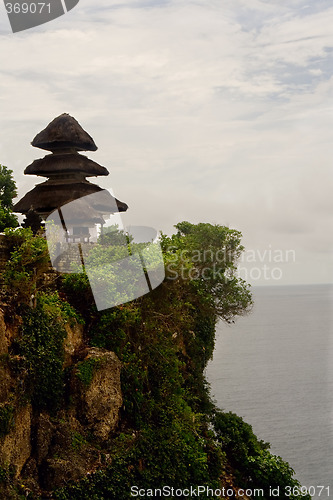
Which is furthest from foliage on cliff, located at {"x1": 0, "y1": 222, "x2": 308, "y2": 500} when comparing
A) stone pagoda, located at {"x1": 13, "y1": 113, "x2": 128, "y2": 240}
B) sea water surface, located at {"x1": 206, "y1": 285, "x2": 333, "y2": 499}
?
sea water surface, located at {"x1": 206, "y1": 285, "x2": 333, "y2": 499}

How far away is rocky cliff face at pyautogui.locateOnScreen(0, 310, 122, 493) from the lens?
62.2ft

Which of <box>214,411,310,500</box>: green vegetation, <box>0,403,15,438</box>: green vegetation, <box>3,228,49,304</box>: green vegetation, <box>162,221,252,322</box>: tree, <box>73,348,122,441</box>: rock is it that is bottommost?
<box>214,411,310,500</box>: green vegetation

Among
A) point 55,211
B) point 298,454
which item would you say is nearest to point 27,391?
point 55,211

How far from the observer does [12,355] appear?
1972 cm

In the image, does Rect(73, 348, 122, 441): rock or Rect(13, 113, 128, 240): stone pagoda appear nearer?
Rect(73, 348, 122, 441): rock

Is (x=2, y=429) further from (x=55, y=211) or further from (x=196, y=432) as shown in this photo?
(x=55, y=211)

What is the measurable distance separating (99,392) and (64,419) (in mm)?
1695

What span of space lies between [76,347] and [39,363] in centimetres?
268

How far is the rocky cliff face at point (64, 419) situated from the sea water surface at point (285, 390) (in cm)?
1522

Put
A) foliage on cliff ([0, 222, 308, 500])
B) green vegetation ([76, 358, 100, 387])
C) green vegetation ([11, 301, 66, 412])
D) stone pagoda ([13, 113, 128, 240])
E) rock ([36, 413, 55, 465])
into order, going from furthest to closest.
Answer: stone pagoda ([13, 113, 128, 240])
green vegetation ([76, 358, 100, 387])
foliage on cliff ([0, 222, 308, 500])
green vegetation ([11, 301, 66, 412])
rock ([36, 413, 55, 465])

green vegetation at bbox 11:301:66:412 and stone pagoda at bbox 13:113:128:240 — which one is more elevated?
stone pagoda at bbox 13:113:128:240

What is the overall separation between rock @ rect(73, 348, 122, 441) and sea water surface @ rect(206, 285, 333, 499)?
14784 mm

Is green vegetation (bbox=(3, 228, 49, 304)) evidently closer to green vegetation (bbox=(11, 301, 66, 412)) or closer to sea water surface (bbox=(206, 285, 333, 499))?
green vegetation (bbox=(11, 301, 66, 412))

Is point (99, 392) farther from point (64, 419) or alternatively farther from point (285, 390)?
point (285, 390)
